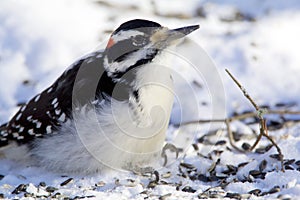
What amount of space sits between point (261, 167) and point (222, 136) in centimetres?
115

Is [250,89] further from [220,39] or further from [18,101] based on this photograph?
[18,101]

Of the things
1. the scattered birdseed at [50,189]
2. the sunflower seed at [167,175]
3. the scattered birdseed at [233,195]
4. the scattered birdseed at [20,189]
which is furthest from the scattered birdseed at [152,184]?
the scattered birdseed at [20,189]

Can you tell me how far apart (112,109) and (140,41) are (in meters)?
0.55

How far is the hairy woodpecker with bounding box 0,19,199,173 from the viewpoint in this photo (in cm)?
503

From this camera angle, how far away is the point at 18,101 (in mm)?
6906

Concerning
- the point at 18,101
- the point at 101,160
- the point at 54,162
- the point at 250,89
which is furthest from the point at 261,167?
the point at 18,101

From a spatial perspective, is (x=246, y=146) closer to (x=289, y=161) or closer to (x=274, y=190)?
(x=289, y=161)

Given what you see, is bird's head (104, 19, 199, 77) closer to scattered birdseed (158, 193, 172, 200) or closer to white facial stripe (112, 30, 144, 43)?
white facial stripe (112, 30, 144, 43)

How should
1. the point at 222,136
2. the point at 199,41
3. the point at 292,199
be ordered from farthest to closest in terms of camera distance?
the point at 199,41 → the point at 222,136 → the point at 292,199

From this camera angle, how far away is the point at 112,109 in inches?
199

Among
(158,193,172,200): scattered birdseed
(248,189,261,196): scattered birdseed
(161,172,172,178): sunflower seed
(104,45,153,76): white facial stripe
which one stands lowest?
(158,193,172,200): scattered birdseed

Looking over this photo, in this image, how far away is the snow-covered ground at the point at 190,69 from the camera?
5.22 metres

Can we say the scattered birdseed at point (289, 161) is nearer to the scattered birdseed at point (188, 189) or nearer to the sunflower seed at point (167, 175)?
the scattered birdseed at point (188, 189)

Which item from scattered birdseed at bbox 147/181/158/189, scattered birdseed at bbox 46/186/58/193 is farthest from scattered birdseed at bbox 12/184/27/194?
scattered birdseed at bbox 147/181/158/189
